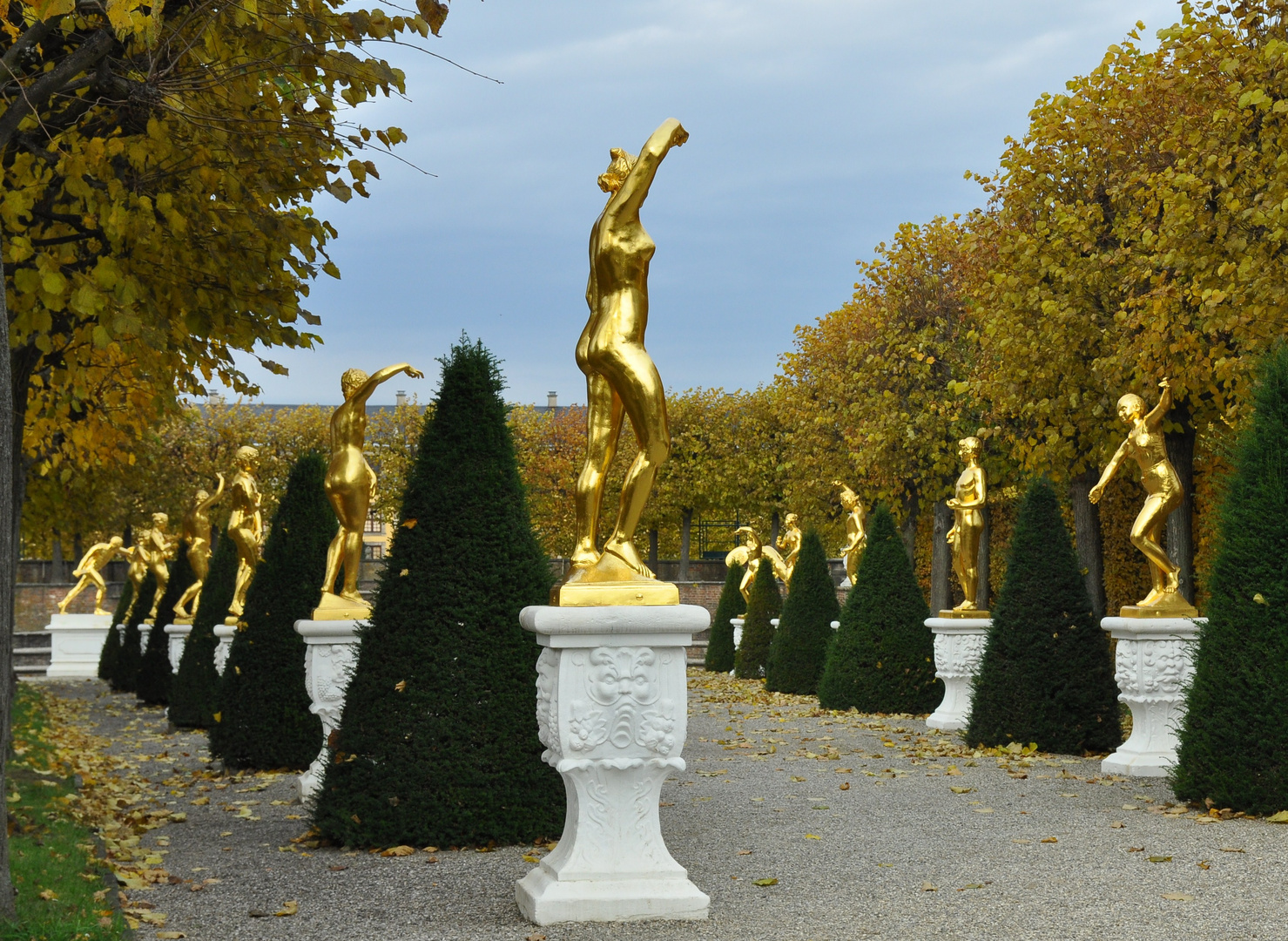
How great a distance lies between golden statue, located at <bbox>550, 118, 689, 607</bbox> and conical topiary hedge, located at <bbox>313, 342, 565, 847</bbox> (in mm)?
1366

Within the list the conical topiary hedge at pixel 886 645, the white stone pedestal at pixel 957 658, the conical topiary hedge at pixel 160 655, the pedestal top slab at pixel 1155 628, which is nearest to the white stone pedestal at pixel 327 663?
the pedestal top slab at pixel 1155 628

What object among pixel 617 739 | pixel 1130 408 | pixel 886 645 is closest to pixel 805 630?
pixel 886 645

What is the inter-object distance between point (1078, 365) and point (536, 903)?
13065 mm

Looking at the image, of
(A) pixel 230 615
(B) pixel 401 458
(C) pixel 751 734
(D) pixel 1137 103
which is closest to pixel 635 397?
(C) pixel 751 734

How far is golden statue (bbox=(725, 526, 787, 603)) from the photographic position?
23.2 metres

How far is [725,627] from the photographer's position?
82.6 feet

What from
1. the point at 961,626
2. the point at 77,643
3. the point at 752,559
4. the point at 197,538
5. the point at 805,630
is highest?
the point at 752,559

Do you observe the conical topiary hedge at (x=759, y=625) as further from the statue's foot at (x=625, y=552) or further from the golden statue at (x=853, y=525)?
the statue's foot at (x=625, y=552)

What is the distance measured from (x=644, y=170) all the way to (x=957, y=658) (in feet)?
30.3

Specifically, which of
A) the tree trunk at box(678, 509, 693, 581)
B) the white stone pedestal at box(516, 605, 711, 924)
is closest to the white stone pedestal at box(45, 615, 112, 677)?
the tree trunk at box(678, 509, 693, 581)

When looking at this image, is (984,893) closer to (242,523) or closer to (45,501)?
(242,523)

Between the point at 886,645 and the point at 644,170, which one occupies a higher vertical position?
the point at 644,170

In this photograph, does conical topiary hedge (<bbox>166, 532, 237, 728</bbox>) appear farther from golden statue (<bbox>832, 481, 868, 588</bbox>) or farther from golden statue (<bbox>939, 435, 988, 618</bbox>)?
golden statue (<bbox>832, 481, 868, 588</bbox>)

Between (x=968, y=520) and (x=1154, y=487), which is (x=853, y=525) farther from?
(x=1154, y=487)
